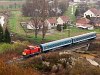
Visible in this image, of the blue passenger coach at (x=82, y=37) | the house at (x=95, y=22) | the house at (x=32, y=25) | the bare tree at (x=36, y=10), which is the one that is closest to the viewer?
the blue passenger coach at (x=82, y=37)

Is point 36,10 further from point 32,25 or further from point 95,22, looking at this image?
point 95,22

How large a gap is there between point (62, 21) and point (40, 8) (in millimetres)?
5544

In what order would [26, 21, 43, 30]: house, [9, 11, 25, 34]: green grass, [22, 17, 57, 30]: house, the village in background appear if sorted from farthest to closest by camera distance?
[9, 11, 25, 34]: green grass < [22, 17, 57, 30]: house < [26, 21, 43, 30]: house < the village in background

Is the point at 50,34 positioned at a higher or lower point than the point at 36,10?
lower

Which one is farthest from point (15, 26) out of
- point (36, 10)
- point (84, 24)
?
point (84, 24)

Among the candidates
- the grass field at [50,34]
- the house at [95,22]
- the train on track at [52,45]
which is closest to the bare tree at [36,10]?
the grass field at [50,34]

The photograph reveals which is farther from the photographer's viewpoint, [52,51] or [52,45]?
[52,51]

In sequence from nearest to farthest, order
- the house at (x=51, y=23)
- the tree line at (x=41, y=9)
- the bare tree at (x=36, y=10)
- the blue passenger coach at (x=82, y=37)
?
the blue passenger coach at (x=82, y=37) → the bare tree at (x=36, y=10) → the house at (x=51, y=23) → the tree line at (x=41, y=9)

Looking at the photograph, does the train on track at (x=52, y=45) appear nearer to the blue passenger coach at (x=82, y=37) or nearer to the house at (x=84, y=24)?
the blue passenger coach at (x=82, y=37)

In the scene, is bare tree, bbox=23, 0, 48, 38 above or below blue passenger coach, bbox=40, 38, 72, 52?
above

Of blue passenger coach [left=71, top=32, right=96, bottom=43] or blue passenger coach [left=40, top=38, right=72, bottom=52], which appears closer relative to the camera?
blue passenger coach [left=40, top=38, right=72, bottom=52]

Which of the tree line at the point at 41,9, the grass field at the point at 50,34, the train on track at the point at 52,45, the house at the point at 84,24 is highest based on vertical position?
the tree line at the point at 41,9

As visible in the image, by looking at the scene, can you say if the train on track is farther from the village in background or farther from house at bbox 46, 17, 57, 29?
house at bbox 46, 17, 57, 29

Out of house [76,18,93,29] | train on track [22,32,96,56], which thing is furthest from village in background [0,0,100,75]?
train on track [22,32,96,56]
